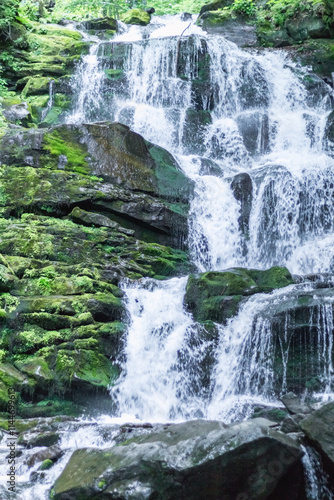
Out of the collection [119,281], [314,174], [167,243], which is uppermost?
[314,174]

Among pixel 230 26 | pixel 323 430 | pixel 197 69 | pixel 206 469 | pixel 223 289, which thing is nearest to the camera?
pixel 206 469

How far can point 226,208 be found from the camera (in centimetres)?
1328

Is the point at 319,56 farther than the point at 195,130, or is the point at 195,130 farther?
the point at 319,56

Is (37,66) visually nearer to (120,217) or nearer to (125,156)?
(125,156)

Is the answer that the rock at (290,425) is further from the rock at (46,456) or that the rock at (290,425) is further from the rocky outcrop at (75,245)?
the rocky outcrop at (75,245)

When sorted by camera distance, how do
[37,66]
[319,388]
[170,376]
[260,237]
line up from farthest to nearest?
[37,66] → [260,237] → [170,376] → [319,388]

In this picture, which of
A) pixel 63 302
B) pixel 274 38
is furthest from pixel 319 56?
pixel 63 302

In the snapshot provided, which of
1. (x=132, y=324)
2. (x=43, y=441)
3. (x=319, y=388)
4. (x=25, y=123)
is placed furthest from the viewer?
(x=25, y=123)

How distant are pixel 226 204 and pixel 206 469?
9598mm

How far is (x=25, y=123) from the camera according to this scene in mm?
15336

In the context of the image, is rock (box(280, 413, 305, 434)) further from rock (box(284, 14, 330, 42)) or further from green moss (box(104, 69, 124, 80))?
rock (box(284, 14, 330, 42))

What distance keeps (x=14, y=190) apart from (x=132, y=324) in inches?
183

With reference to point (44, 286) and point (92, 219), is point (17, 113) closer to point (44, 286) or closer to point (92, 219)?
point (92, 219)

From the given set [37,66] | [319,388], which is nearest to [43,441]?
[319,388]
